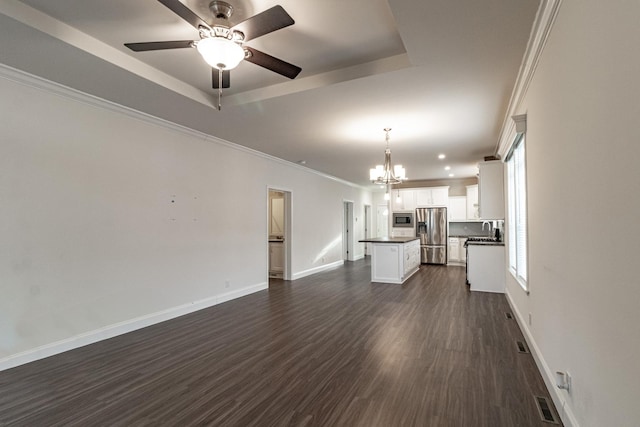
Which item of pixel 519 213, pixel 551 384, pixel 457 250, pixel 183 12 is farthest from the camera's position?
pixel 457 250

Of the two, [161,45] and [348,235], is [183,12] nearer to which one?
[161,45]

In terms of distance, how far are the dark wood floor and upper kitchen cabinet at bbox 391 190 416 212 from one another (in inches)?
240

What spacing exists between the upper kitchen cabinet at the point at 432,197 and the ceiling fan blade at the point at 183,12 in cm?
926

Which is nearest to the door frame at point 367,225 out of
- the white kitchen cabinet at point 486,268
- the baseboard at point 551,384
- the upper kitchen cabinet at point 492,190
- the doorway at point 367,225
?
the doorway at point 367,225

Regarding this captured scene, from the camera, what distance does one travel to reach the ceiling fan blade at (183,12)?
1.84m

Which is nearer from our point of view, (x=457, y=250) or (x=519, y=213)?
(x=519, y=213)

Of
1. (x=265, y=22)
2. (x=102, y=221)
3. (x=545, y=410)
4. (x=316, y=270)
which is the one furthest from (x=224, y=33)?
(x=316, y=270)

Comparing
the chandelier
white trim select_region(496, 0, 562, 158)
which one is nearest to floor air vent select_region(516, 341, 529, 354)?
white trim select_region(496, 0, 562, 158)

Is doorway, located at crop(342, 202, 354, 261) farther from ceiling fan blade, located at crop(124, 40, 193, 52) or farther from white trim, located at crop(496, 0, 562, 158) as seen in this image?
ceiling fan blade, located at crop(124, 40, 193, 52)

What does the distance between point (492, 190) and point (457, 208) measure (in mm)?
4709

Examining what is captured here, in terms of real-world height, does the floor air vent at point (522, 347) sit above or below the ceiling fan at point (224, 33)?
below

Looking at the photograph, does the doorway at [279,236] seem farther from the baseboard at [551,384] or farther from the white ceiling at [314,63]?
the baseboard at [551,384]

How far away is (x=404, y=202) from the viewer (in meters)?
10.7

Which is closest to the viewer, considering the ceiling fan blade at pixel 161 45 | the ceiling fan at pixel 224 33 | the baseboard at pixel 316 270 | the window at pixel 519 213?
the ceiling fan at pixel 224 33
